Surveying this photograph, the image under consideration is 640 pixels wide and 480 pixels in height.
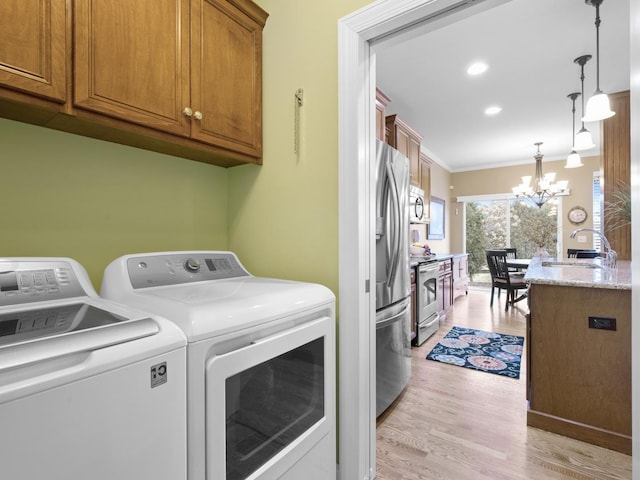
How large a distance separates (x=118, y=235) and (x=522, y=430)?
2.56 m

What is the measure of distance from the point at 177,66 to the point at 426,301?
307 centimetres

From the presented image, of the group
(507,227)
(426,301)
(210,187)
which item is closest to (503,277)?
(426,301)

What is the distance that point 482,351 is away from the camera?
3.19 meters

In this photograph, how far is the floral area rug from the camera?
2842 mm

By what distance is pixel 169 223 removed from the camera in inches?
67.7

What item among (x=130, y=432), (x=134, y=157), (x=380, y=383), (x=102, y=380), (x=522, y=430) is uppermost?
(x=134, y=157)

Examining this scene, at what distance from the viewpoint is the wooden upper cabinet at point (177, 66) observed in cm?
110

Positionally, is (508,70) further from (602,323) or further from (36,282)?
(36,282)

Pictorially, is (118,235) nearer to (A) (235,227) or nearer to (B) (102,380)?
(A) (235,227)

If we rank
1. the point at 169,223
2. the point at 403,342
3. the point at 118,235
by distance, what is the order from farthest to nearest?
the point at 403,342 < the point at 169,223 < the point at 118,235

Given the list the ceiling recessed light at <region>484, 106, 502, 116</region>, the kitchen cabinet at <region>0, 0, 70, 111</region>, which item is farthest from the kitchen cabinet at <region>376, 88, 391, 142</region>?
the kitchen cabinet at <region>0, 0, 70, 111</region>

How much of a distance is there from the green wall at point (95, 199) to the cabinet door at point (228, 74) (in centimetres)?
40

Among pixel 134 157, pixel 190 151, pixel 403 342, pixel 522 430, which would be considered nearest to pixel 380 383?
pixel 403 342

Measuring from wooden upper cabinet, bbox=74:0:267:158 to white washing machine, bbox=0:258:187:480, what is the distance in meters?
0.82
